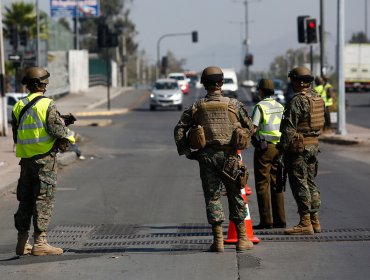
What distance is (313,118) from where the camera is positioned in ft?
35.7

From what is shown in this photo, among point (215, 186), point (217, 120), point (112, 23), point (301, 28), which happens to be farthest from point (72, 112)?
point (112, 23)

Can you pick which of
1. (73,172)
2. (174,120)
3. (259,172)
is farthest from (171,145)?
(259,172)

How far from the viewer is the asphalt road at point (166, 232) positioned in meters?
8.85

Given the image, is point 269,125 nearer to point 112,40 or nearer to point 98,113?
point 112,40

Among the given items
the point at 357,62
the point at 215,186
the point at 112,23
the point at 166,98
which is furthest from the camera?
the point at 112,23

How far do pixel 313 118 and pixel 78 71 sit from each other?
61.9 m

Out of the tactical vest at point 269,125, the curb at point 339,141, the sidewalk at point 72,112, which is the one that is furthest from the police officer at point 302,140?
the curb at point 339,141

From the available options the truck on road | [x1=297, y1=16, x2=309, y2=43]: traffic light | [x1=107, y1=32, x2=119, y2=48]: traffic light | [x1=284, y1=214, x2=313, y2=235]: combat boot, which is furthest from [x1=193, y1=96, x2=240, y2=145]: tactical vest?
the truck on road

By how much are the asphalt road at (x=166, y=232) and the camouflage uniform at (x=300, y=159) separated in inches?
16.8

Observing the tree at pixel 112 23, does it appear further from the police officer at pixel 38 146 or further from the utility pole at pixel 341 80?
the police officer at pixel 38 146

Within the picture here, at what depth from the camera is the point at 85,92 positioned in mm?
72562

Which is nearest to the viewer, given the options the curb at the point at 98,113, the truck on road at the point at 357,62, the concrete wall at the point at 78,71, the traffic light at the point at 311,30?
the traffic light at the point at 311,30

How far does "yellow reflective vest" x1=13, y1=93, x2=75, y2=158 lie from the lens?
9711 mm

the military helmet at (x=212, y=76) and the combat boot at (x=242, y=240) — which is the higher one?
the military helmet at (x=212, y=76)
